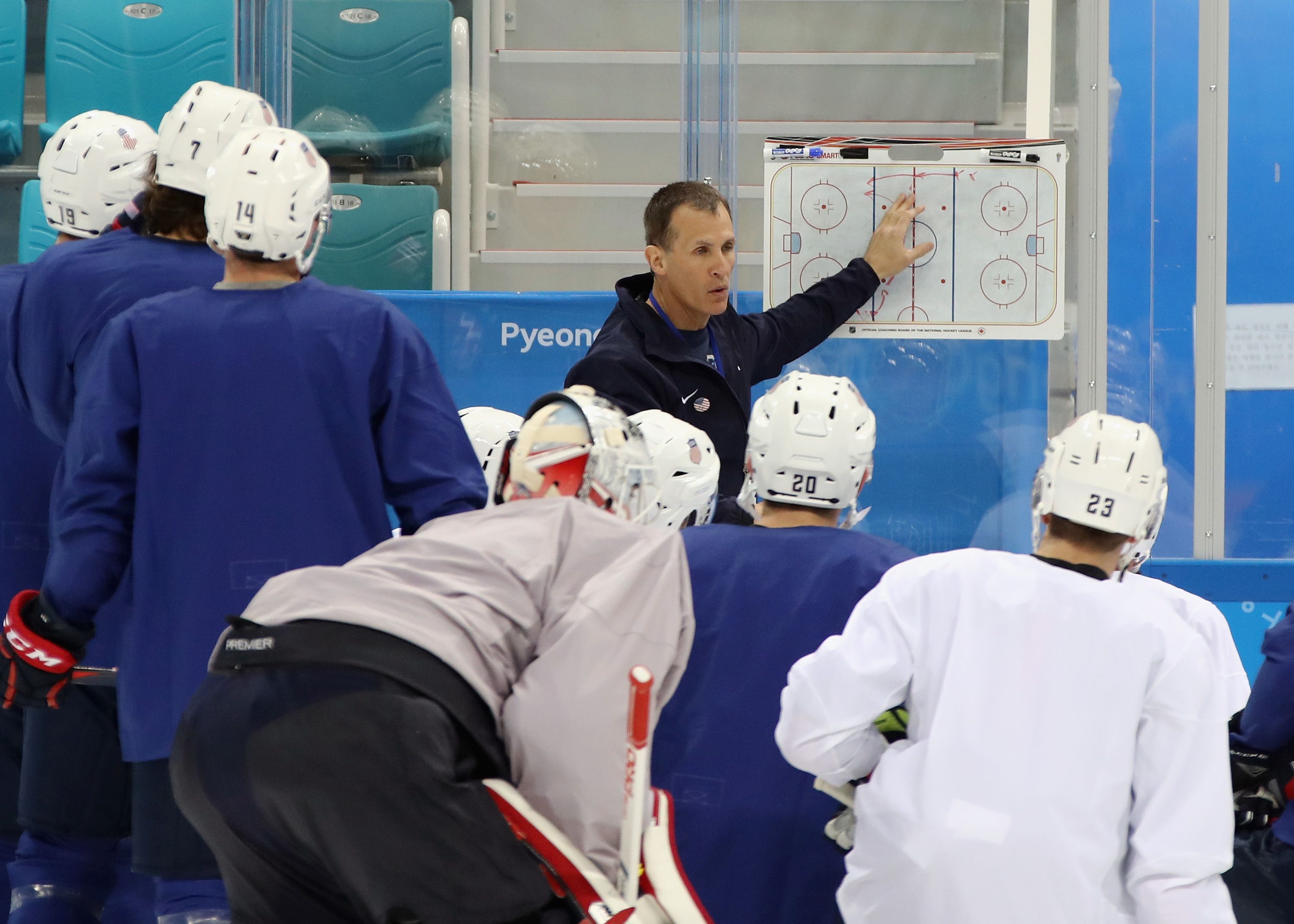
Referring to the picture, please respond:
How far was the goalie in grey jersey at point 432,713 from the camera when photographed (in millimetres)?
1760

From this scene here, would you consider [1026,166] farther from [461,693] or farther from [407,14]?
[461,693]

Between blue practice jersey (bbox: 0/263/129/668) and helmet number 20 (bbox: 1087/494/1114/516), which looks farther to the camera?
blue practice jersey (bbox: 0/263/129/668)

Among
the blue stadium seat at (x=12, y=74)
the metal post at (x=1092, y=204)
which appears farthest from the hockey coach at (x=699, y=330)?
the blue stadium seat at (x=12, y=74)

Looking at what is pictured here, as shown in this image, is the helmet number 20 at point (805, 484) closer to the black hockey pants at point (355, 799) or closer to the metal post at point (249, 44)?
the black hockey pants at point (355, 799)

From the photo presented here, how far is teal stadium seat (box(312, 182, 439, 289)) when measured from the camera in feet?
16.3

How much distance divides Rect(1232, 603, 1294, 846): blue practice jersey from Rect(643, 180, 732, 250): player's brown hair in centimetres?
187

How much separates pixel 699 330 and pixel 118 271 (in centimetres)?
161

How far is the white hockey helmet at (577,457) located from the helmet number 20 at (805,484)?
24 centimetres

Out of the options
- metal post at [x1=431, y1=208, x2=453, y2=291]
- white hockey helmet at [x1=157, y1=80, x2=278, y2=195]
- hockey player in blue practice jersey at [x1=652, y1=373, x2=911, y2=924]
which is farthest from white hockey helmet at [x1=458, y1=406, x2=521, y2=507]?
metal post at [x1=431, y1=208, x2=453, y2=291]

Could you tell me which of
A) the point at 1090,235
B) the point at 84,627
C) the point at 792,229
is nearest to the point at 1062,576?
the point at 84,627

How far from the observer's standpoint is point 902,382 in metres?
4.70

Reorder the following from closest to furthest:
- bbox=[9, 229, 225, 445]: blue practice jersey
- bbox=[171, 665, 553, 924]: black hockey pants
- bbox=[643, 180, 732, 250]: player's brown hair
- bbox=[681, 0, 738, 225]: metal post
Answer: bbox=[171, 665, 553, 924]: black hockey pants < bbox=[9, 229, 225, 445]: blue practice jersey < bbox=[643, 180, 732, 250]: player's brown hair < bbox=[681, 0, 738, 225]: metal post

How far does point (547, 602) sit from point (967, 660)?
59 centimetres

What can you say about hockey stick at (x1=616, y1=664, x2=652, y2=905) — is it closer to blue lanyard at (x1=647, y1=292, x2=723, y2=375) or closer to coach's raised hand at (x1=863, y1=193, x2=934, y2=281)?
blue lanyard at (x1=647, y1=292, x2=723, y2=375)
